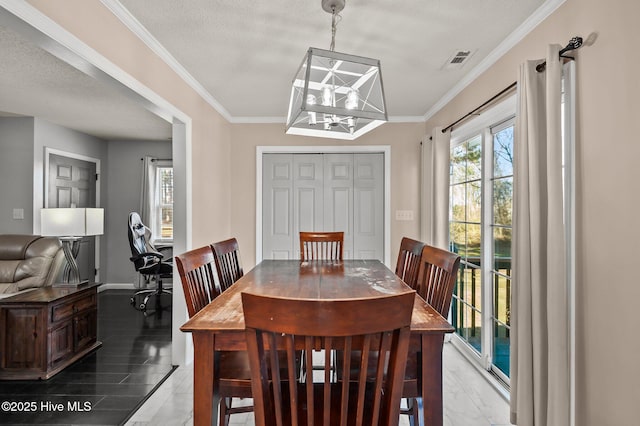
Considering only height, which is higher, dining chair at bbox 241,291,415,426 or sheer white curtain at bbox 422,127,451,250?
sheer white curtain at bbox 422,127,451,250

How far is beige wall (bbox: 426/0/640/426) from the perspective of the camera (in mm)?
1403

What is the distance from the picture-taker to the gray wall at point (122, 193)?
18.4 ft

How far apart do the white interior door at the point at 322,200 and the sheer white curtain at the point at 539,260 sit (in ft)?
7.94

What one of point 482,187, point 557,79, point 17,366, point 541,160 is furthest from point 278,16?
point 17,366

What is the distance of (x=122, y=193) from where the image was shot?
562 centimetres

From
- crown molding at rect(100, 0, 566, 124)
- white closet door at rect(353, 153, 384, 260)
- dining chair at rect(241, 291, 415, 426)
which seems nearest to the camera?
dining chair at rect(241, 291, 415, 426)

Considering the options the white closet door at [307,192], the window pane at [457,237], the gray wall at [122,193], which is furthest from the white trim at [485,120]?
the gray wall at [122,193]

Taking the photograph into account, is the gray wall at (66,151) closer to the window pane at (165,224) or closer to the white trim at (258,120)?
the window pane at (165,224)

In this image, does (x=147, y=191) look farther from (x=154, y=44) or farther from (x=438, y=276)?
(x=438, y=276)

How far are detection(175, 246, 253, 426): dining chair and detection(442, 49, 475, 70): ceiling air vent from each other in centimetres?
225

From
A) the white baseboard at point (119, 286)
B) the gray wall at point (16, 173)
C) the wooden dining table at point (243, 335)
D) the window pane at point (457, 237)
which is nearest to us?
the wooden dining table at point (243, 335)

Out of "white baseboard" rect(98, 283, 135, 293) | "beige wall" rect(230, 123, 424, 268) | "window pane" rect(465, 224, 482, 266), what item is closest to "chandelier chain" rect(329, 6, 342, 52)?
"window pane" rect(465, 224, 482, 266)

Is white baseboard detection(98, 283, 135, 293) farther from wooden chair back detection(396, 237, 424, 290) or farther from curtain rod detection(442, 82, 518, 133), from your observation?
curtain rod detection(442, 82, 518, 133)

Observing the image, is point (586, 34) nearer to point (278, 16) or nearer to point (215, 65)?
point (278, 16)
